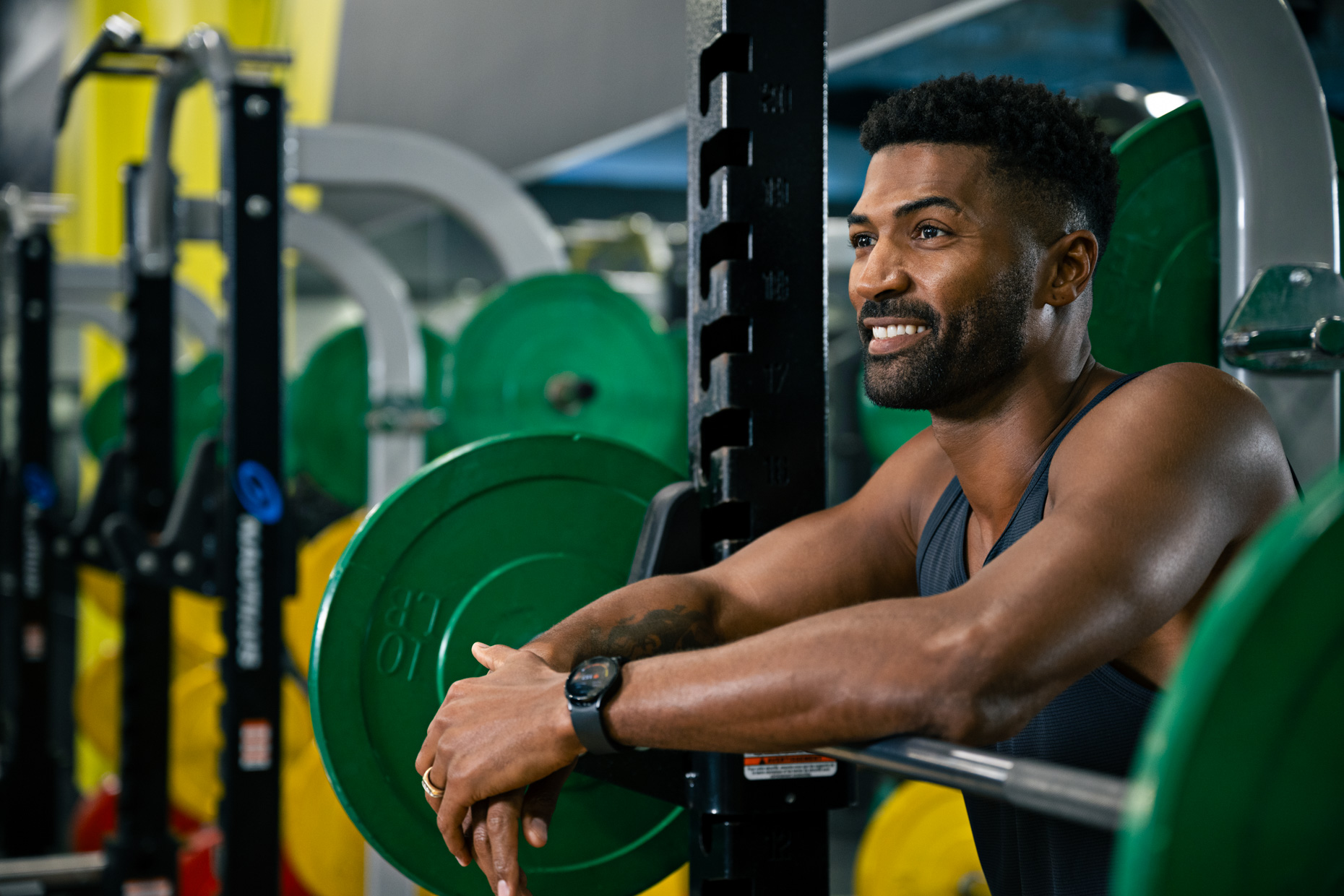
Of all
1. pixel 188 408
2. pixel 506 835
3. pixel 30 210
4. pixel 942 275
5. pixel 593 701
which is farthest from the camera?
pixel 188 408

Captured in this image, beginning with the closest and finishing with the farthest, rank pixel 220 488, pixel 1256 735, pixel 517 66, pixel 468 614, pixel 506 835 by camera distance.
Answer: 1. pixel 1256 735
2. pixel 506 835
3. pixel 468 614
4. pixel 220 488
5. pixel 517 66

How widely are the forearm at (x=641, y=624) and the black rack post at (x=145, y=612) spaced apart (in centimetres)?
209

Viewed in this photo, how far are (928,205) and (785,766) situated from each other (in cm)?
63

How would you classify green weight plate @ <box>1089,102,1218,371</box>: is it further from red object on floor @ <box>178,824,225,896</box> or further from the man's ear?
red object on floor @ <box>178,824,225,896</box>

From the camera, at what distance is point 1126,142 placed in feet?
4.90

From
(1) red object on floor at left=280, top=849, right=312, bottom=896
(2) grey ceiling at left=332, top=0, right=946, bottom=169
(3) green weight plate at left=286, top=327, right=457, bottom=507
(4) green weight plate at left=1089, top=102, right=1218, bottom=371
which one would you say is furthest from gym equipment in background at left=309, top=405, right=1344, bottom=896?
(3) green weight plate at left=286, top=327, right=457, bottom=507

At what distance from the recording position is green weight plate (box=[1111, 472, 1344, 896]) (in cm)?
57

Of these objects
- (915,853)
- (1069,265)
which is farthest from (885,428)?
(1069,265)

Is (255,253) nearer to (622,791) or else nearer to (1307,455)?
(622,791)

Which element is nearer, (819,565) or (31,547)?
(819,565)

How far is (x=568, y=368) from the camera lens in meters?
3.53

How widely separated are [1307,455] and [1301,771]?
937mm

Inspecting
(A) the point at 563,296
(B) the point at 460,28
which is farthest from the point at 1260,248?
(B) the point at 460,28

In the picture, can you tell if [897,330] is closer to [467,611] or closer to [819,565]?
[819,565]
